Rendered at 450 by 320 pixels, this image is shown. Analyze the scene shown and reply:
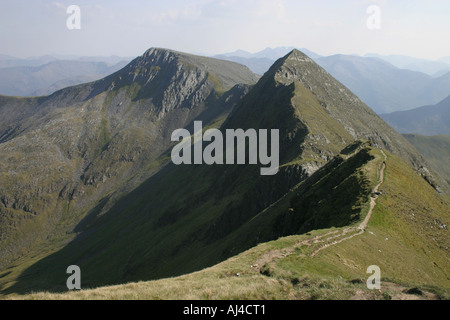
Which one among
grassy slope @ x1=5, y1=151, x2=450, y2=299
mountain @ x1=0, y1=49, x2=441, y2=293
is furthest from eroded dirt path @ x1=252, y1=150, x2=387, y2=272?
mountain @ x1=0, y1=49, x2=441, y2=293

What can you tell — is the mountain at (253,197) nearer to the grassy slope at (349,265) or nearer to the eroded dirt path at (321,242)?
the eroded dirt path at (321,242)

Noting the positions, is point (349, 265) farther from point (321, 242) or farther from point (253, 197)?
point (253, 197)

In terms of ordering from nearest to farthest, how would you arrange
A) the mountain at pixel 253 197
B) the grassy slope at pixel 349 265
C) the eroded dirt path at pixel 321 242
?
the grassy slope at pixel 349 265 → the eroded dirt path at pixel 321 242 → the mountain at pixel 253 197

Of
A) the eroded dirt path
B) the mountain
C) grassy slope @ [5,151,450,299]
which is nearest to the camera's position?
grassy slope @ [5,151,450,299]

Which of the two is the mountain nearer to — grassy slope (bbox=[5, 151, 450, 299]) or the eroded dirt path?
the eroded dirt path

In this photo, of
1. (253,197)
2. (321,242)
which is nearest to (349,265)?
(321,242)

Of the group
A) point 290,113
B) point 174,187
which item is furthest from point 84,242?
point 290,113

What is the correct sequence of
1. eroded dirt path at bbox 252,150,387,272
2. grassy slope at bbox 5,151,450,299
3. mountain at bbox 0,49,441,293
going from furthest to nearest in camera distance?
mountain at bbox 0,49,441,293, eroded dirt path at bbox 252,150,387,272, grassy slope at bbox 5,151,450,299

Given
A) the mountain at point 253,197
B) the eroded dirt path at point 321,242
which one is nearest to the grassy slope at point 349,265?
the eroded dirt path at point 321,242
